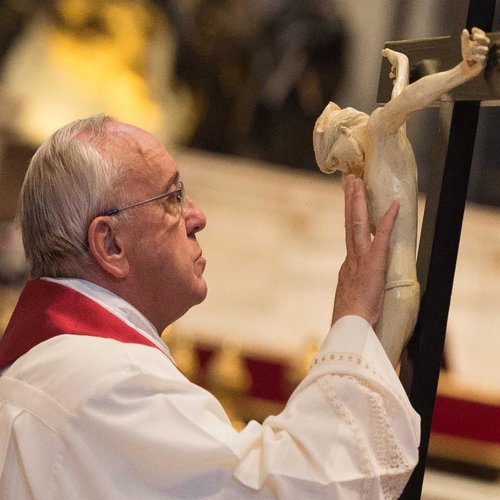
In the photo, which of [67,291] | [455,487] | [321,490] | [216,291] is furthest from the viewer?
[216,291]

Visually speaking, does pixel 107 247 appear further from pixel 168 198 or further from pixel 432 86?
pixel 432 86

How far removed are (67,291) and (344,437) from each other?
77 cm

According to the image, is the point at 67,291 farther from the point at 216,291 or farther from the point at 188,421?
the point at 216,291

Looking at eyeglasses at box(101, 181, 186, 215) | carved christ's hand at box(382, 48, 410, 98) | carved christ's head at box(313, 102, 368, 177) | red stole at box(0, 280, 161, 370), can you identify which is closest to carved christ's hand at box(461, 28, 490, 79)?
carved christ's hand at box(382, 48, 410, 98)

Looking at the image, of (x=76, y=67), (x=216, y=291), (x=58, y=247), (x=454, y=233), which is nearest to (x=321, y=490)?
(x=454, y=233)

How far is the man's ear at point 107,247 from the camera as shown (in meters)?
2.84

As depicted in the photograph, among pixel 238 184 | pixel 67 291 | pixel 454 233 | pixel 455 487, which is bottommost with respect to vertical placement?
pixel 455 487

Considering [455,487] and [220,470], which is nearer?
[220,470]

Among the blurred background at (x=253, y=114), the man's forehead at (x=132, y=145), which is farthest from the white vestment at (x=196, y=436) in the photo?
the blurred background at (x=253, y=114)

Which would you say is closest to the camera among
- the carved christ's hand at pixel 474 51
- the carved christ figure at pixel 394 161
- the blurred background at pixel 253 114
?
the carved christ's hand at pixel 474 51

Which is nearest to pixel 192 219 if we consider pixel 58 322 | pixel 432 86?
pixel 58 322

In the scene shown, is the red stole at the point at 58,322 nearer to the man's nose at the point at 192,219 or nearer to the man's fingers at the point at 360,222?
the man's nose at the point at 192,219

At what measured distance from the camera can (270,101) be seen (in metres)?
11.8

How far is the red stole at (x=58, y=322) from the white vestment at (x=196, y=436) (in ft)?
0.36
